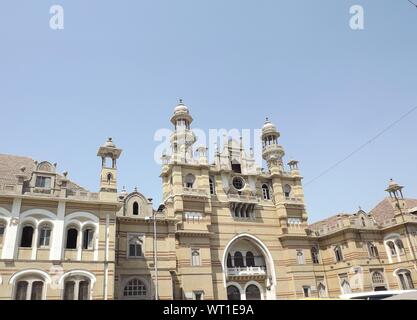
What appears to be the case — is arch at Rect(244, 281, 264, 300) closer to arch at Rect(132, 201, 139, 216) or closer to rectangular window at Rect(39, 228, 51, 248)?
arch at Rect(132, 201, 139, 216)

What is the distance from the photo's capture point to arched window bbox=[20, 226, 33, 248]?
23219 millimetres

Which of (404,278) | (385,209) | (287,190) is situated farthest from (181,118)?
(404,278)

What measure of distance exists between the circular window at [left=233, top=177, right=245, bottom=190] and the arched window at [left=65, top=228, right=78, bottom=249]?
64.1ft

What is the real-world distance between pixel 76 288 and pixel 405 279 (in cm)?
3212

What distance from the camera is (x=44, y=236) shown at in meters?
23.8

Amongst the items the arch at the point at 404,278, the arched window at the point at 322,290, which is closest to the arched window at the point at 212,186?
the arched window at the point at 322,290

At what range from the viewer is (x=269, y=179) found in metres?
40.9

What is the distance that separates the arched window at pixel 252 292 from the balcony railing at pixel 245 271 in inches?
57.9

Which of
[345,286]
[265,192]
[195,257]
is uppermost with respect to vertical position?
[265,192]

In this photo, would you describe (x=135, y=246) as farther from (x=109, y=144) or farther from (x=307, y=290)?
(x=307, y=290)

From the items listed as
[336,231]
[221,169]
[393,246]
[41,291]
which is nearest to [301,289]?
[336,231]

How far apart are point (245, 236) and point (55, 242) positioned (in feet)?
64.8

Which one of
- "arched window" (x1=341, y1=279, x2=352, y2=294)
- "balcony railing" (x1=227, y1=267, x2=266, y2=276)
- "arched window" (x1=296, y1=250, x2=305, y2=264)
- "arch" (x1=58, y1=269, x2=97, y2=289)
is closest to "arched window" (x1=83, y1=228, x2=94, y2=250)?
"arch" (x1=58, y1=269, x2=97, y2=289)

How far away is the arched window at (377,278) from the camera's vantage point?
115 feet
